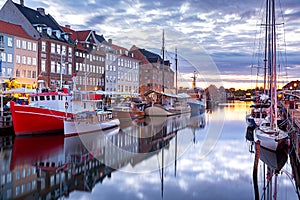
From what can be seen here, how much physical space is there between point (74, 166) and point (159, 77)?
46755mm

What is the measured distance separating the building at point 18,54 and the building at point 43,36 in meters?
1.04

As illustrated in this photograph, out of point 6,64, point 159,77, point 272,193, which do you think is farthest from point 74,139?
point 159,77

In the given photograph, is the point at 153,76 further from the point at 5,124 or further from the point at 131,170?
the point at 131,170

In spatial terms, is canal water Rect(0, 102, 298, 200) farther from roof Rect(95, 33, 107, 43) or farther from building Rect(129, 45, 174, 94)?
roof Rect(95, 33, 107, 43)

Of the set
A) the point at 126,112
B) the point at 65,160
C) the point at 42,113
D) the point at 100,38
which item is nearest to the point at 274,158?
the point at 65,160

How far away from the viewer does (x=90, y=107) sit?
34031mm

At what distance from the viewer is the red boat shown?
2647 cm

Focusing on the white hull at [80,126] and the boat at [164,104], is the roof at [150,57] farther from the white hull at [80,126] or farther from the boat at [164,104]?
A: the white hull at [80,126]

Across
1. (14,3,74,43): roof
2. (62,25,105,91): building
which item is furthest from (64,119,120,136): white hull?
(62,25,105,91): building

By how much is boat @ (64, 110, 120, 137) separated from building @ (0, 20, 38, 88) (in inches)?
663

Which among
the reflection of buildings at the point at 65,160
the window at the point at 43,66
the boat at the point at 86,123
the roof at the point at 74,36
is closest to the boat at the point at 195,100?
the roof at the point at 74,36

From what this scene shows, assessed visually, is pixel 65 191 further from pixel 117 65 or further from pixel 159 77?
pixel 117 65

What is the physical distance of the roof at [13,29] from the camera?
4516 cm

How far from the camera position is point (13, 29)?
47.4 m
